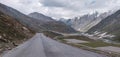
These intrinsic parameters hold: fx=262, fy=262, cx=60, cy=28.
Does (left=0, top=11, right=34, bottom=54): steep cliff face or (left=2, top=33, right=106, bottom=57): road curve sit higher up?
(left=0, top=11, right=34, bottom=54): steep cliff face

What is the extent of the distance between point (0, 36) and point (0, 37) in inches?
21.6

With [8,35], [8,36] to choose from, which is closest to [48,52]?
[8,36]

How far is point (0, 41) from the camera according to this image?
2093 inches

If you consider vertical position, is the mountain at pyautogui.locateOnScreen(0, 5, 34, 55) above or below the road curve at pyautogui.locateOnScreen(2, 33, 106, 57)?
above

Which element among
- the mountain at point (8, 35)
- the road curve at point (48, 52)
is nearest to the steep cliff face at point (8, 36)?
the mountain at point (8, 35)

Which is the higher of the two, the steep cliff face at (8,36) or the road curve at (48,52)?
the steep cliff face at (8,36)

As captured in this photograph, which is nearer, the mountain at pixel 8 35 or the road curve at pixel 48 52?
the road curve at pixel 48 52

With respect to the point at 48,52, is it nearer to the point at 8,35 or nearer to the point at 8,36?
the point at 8,36

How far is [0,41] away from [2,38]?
8.89 feet

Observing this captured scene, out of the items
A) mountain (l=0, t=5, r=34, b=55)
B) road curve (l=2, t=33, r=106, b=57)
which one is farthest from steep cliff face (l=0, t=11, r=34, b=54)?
road curve (l=2, t=33, r=106, b=57)

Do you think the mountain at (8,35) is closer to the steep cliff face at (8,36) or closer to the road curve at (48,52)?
the steep cliff face at (8,36)

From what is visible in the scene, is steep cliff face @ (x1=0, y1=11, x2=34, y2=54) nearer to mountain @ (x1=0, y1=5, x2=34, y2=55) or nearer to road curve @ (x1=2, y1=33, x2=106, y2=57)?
mountain @ (x1=0, y1=5, x2=34, y2=55)

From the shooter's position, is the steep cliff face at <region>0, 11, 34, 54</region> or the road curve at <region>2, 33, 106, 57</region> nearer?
the road curve at <region>2, 33, 106, 57</region>

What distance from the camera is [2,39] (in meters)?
55.1
